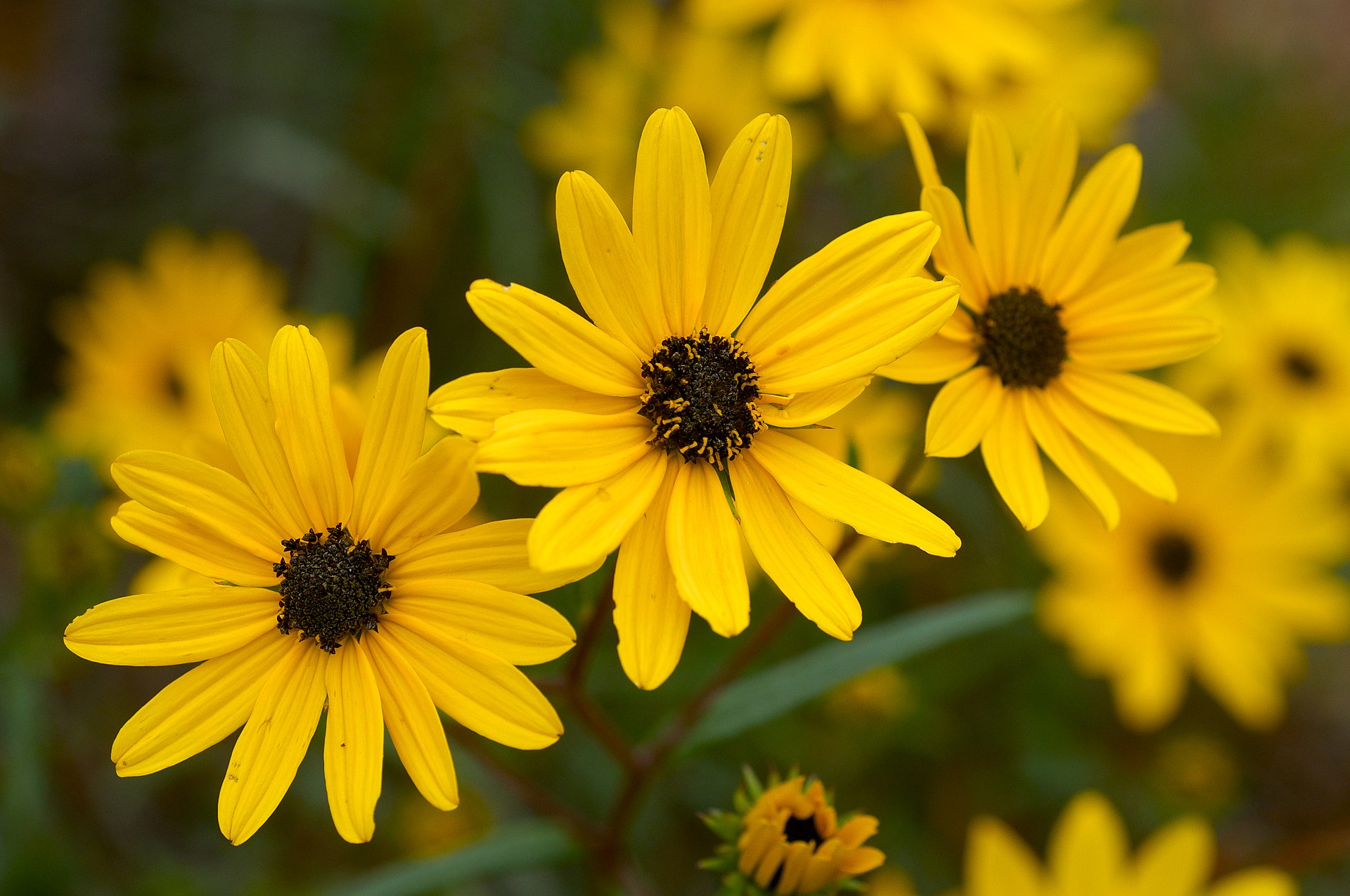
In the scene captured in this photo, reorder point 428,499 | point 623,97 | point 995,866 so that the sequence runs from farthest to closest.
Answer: point 623,97, point 995,866, point 428,499

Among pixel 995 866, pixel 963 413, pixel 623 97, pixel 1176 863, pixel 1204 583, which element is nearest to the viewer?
pixel 963 413

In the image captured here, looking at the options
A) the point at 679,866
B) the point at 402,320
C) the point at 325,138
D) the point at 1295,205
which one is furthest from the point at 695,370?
the point at 1295,205

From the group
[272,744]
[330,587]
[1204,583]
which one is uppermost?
[1204,583]

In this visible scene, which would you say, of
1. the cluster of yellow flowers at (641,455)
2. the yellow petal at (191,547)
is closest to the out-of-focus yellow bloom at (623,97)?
the cluster of yellow flowers at (641,455)

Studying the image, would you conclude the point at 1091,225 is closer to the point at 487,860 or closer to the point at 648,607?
the point at 648,607

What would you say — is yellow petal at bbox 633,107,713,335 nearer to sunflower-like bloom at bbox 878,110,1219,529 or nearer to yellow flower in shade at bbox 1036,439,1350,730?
sunflower-like bloom at bbox 878,110,1219,529

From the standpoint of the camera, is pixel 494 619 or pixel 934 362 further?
pixel 934 362

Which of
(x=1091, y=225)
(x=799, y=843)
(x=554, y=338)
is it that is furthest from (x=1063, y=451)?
(x=554, y=338)
